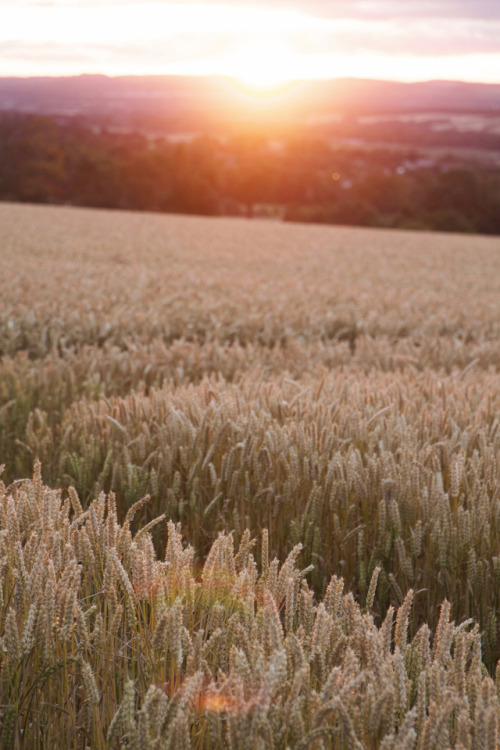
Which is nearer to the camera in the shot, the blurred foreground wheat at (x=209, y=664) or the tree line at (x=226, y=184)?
the blurred foreground wheat at (x=209, y=664)

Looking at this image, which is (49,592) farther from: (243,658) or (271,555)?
(271,555)

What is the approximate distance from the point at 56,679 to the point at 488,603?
1.38 meters

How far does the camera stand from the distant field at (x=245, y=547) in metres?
1.13

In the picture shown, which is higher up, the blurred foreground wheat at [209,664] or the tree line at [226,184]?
the tree line at [226,184]

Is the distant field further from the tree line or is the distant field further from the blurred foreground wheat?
the tree line

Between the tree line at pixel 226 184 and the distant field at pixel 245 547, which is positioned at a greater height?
the tree line at pixel 226 184

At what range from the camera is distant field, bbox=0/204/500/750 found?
3.72 feet

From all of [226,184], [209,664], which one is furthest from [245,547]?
[226,184]

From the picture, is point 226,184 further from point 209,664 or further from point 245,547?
point 209,664

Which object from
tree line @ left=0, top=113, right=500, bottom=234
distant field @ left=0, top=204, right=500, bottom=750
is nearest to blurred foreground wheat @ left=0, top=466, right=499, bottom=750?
distant field @ left=0, top=204, right=500, bottom=750

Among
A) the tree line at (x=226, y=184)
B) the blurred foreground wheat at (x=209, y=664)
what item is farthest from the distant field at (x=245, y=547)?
the tree line at (x=226, y=184)

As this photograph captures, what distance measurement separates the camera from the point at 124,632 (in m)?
1.39

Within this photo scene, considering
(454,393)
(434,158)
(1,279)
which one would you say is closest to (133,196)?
(434,158)

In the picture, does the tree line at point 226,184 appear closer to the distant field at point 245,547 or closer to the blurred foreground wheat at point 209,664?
the distant field at point 245,547
